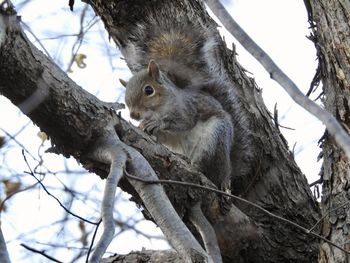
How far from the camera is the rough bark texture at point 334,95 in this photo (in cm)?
207

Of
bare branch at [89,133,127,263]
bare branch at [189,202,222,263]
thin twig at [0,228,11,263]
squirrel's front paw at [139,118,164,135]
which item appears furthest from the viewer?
squirrel's front paw at [139,118,164,135]

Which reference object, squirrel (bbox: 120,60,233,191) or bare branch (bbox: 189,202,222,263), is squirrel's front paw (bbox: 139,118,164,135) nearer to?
squirrel (bbox: 120,60,233,191)

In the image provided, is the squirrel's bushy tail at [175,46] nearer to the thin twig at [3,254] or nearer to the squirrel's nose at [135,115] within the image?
the squirrel's nose at [135,115]

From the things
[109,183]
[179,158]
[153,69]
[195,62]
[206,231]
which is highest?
[153,69]

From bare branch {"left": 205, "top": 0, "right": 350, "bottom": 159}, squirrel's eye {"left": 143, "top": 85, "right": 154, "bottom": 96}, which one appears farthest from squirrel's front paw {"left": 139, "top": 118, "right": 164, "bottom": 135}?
bare branch {"left": 205, "top": 0, "right": 350, "bottom": 159}

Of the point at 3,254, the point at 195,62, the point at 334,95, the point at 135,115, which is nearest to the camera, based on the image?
the point at 3,254

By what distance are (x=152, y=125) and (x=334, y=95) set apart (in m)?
0.91

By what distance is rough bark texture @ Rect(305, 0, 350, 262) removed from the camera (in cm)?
207

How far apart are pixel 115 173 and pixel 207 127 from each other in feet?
3.99

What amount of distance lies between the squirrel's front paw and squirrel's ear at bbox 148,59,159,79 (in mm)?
216

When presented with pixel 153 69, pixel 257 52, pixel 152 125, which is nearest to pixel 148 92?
pixel 153 69

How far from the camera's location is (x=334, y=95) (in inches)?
86.5

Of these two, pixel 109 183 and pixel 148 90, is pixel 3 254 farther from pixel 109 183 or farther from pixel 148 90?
pixel 148 90

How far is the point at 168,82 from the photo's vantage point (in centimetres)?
308
